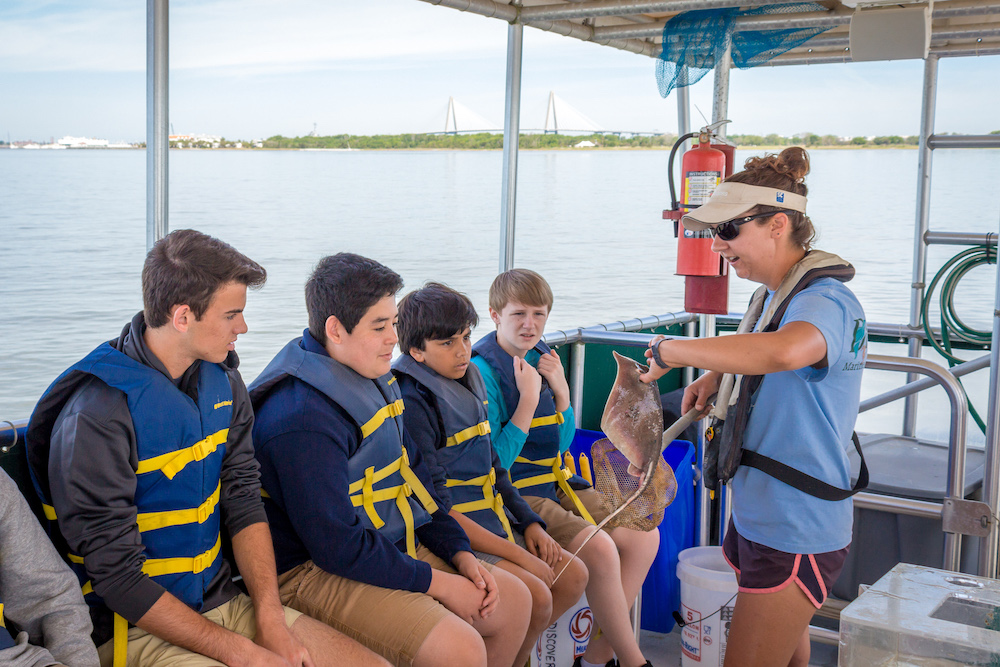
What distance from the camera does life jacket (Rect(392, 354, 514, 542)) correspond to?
2436 millimetres

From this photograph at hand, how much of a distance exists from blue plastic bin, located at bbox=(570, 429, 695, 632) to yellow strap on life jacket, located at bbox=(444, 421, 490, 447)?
0.96m

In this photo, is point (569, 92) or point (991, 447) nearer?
point (991, 447)

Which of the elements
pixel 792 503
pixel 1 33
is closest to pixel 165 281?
pixel 792 503

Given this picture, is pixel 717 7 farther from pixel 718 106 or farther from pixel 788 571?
pixel 788 571

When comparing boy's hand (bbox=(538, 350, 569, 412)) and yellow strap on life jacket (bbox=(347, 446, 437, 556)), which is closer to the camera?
yellow strap on life jacket (bbox=(347, 446, 437, 556))

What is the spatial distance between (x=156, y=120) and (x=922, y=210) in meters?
3.42

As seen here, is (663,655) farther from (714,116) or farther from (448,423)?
(714,116)

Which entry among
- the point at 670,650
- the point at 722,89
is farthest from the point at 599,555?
the point at 722,89

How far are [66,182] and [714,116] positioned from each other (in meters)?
7.94

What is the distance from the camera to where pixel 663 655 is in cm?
318

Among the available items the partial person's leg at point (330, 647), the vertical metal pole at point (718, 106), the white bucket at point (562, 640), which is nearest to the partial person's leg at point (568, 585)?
the white bucket at point (562, 640)

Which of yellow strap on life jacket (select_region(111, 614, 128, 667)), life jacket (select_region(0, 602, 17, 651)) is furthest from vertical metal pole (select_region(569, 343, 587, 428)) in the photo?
life jacket (select_region(0, 602, 17, 651))

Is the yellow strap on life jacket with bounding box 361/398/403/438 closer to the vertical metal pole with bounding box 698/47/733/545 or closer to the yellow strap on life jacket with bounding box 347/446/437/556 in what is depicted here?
the yellow strap on life jacket with bounding box 347/446/437/556

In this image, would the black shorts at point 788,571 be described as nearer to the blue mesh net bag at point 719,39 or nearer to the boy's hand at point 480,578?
the boy's hand at point 480,578
